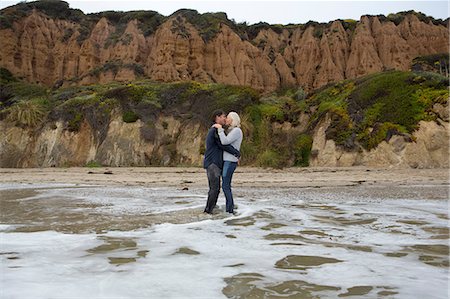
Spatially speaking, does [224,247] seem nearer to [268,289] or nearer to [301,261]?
[301,261]

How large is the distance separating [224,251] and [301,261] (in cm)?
93

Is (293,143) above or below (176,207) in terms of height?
above

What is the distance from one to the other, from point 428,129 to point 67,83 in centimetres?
3984

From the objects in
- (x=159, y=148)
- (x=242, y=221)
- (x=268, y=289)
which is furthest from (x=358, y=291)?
(x=159, y=148)

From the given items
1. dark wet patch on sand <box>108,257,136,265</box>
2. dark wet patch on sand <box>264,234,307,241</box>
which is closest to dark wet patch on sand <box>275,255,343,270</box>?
dark wet patch on sand <box>264,234,307,241</box>

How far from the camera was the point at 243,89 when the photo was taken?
84.9 feet

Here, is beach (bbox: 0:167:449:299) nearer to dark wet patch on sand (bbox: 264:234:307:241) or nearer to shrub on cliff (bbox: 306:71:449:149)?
dark wet patch on sand (bbox: 264:234:307:241)

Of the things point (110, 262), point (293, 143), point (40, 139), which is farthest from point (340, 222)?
point (40, 139)

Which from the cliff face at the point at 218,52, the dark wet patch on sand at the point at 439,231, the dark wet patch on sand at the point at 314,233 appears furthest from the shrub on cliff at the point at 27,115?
the dark wet patch on sand at the point at 439,231

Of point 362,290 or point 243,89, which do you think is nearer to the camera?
point 362,290

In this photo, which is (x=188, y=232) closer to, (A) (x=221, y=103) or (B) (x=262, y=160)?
(B) (x=262, y=160)

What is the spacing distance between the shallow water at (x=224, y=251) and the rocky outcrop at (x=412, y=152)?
10.1 meters

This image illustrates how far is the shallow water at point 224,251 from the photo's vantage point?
3430mm

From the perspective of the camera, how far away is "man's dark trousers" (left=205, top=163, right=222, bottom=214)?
7.68 m
